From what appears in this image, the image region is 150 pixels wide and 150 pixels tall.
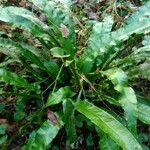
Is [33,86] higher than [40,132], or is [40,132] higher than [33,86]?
[33,86]

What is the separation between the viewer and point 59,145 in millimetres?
2908

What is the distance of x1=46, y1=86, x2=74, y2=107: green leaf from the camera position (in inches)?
105

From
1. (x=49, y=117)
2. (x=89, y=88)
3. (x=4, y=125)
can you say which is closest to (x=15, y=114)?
(x=4, y=125)

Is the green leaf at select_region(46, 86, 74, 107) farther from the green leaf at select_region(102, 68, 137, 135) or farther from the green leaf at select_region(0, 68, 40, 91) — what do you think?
the green leaf at select_region(102, 68, 137, 135)

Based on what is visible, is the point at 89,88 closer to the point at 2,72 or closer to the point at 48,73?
the point at 48,73

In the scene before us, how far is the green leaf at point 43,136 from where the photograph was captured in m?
2.55

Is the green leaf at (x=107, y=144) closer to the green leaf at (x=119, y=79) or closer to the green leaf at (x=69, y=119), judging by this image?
the green leaf at (x=69, y=119)

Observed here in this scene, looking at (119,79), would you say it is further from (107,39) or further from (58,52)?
(58,52)

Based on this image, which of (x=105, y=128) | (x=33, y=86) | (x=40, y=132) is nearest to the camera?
(x=105, y=128)

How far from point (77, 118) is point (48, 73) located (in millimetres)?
436

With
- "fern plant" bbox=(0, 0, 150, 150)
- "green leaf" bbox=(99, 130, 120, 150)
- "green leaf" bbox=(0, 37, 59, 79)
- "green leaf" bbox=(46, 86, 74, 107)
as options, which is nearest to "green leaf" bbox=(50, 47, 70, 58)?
"fern plant" bbox=(0, 0, 150, 150)

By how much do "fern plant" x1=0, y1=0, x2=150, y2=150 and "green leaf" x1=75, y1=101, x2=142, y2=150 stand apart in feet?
0.05

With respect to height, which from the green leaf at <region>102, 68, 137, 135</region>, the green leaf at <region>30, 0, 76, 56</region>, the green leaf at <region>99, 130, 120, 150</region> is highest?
the green leaf at <region>30, 0, 76, 56</region>

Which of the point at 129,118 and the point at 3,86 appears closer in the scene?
the point at 129,118
